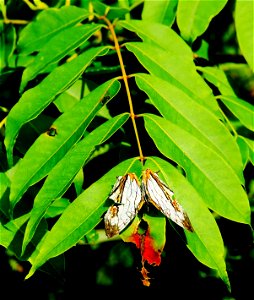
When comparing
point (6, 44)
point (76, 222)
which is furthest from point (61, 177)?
point (6, 44)

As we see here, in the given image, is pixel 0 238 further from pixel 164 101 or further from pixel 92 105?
pixel 164 101

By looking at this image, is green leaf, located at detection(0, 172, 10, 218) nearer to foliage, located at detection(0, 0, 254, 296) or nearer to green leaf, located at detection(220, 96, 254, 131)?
foliage, located at detection(0, 0, 254, 296)

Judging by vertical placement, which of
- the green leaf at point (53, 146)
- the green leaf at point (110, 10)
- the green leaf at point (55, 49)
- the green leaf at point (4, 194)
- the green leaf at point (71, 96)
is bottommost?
the green leaf at point (4, 194)

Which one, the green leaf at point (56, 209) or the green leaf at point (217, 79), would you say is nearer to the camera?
the green leaf at point (56, 209)

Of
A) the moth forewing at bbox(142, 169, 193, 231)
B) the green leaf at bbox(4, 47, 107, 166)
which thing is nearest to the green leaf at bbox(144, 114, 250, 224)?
A: the moth forewing at bbox(142, 169, 193, 231)

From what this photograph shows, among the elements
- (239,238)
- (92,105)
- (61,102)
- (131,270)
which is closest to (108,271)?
(131,270)

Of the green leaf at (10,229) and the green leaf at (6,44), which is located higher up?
the green leaf at (6,44)

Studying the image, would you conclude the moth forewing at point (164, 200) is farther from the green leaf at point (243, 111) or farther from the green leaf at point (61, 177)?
the green leaf at point (243, 111)

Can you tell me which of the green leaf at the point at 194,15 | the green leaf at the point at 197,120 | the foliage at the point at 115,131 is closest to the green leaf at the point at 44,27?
the foliage at the point at 115,131
